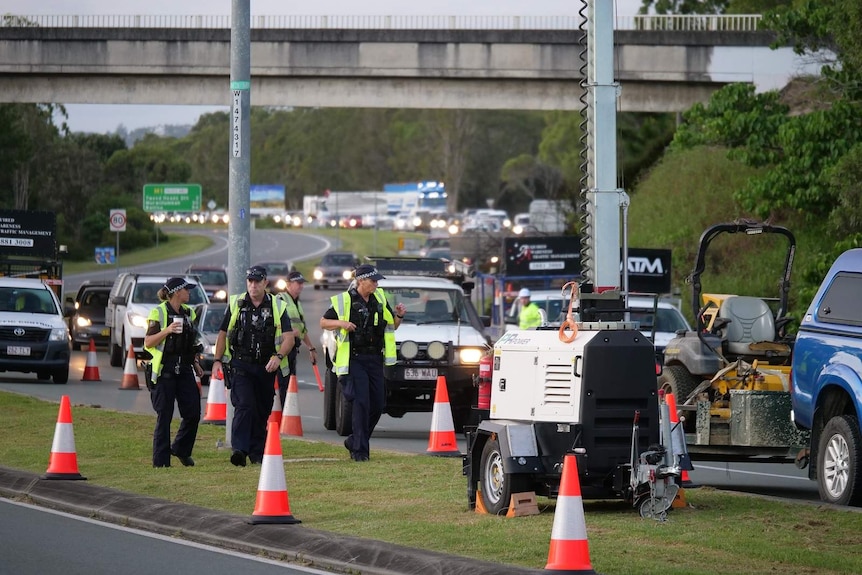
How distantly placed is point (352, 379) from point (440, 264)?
12.5 m

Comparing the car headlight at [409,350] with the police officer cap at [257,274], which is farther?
the car headlight at [409,350]

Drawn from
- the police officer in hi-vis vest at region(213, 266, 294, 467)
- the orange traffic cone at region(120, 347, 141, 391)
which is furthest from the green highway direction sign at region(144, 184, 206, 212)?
the police officer in hi-vis vest at region(213, 266, 294, 467)

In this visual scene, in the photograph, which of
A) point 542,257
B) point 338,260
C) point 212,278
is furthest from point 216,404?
point 338,260

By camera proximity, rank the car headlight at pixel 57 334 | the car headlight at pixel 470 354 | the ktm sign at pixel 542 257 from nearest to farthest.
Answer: the car headlight at pixel 470 354
the car headlight at pixel 57 334
the ktm sign at pixel 542 257

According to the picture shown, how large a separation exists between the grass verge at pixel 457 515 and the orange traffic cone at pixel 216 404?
9.48 feet

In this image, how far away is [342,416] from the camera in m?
18.8

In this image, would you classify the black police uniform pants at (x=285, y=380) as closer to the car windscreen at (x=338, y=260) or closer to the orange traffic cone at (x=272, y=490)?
the orange traffic cone at (x=272, y=490)

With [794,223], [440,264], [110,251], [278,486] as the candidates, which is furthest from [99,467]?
[110,251]

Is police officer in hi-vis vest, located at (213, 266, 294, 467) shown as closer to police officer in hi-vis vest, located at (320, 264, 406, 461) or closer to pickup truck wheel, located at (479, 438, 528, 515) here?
police officer in hi-vis vest, located at (320, 264, 406, 461)

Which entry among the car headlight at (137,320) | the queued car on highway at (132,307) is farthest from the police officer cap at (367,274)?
the car headlight at (137,320)

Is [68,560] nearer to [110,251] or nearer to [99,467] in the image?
[99,467]

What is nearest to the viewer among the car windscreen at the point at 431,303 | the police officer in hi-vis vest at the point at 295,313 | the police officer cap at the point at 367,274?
the police officer cap at the point at 367,274

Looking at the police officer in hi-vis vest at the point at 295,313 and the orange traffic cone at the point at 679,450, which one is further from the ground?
the police officer in hi-vis vest at the point at 295,313

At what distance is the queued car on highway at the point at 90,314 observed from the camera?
124ft
